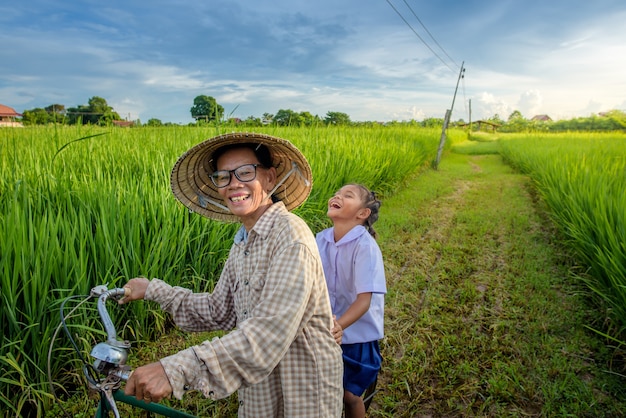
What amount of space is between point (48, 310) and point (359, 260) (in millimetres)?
1540

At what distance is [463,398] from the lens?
244cm

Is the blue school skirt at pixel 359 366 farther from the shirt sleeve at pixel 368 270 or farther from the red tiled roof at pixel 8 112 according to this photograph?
the red tiled roof at pixel 8 112

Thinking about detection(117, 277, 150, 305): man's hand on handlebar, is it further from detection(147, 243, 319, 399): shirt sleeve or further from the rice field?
the rice field

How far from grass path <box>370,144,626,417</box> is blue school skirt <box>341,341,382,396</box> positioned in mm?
643

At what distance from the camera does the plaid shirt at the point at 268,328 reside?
0.96m

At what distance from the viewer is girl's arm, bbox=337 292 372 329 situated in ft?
5.73

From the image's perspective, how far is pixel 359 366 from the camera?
1.83 meters

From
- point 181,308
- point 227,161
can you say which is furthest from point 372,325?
point 227,161

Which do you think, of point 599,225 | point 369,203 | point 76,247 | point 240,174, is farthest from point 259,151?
point 599,225

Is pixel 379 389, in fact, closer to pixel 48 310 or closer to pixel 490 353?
pixel 490 353

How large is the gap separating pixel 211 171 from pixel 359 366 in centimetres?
103

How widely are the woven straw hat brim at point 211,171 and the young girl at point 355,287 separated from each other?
50 centimetres

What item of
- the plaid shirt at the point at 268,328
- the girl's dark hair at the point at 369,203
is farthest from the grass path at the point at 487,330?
the plaid shirt at the point at 268,328

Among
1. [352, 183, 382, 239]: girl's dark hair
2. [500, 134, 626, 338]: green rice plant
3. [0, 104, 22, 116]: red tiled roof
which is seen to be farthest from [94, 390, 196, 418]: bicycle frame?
[0, 104, 22, 116]: red tiled roof
